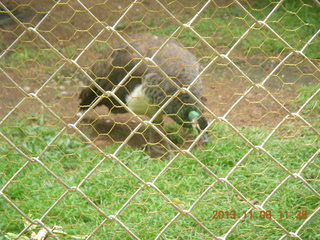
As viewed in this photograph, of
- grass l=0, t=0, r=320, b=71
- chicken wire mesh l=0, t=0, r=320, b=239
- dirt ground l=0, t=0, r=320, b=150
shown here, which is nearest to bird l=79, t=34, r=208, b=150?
chicken wire mesh l=0, t=0, r=320, b=239

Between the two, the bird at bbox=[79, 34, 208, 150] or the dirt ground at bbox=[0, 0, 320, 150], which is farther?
the dirt ground at bbox=[0, 0, 320, 150]

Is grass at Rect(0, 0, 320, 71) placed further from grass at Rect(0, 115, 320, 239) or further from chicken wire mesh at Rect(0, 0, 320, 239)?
grass at Rect(0, 115, 320, 239)

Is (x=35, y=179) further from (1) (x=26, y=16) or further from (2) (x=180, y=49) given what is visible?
(1) (x=26, y=16)

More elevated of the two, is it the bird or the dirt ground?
the bird

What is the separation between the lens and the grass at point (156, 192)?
8.05ft

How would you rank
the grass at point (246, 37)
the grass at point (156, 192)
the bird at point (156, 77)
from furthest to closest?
the grass at point (246, 37)
the bird at point (156, 77)
the grass at point (156, 192)

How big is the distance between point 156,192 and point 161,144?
0.39 m

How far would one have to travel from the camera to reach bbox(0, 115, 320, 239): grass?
246 centimetres

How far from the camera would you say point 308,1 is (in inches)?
208

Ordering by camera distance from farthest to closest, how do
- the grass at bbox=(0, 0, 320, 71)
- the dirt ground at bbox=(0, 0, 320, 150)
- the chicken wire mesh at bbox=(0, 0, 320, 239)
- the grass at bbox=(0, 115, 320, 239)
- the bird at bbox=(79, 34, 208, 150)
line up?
the grass at bbox=(0, 0, 320, 71), the dirt ground at bbox=(0, 0, 320, 150), the bird at bbox=(79, 34, 208, 150), the grass at bbox=(0, 115, 320, 239), the chicken wire mesh at bbox=(0, 0, 320, 239)
